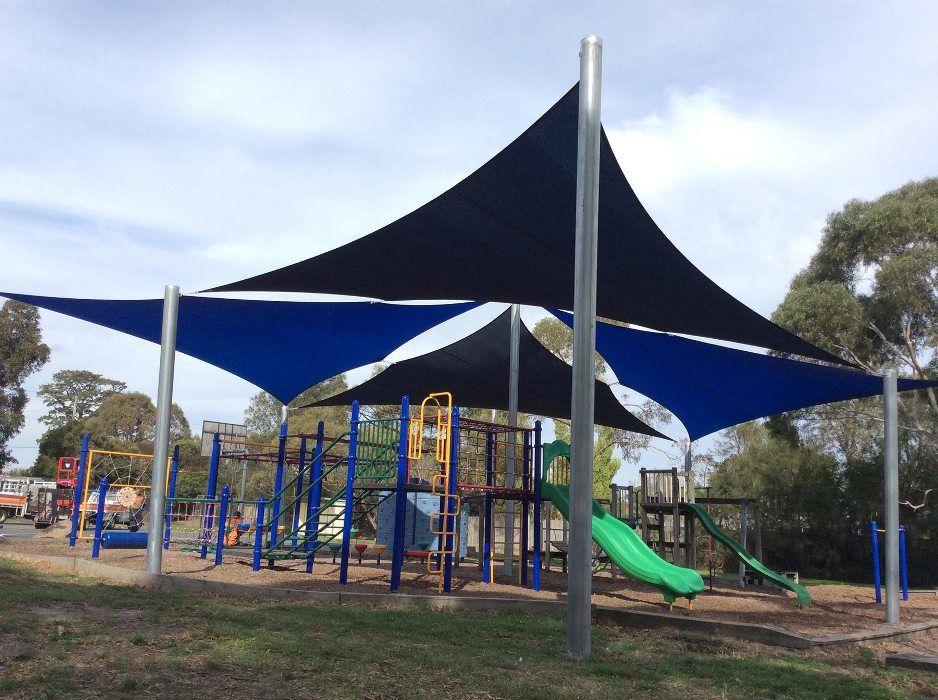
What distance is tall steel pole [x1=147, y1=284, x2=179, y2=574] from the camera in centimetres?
947

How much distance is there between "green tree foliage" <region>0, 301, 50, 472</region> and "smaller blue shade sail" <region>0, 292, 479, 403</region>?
30.2 meters

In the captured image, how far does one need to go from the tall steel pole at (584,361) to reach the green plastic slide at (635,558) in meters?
3.57

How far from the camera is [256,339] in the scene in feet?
40.3

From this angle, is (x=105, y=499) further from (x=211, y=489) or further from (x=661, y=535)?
(x=661, y=535)

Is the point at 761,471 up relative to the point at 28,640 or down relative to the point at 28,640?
up

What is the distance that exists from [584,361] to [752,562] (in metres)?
7.98

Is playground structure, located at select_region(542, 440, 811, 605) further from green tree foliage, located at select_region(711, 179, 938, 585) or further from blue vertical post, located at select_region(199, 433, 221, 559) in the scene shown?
green tree foliage, located at select_region(711, 179, 938, 585)

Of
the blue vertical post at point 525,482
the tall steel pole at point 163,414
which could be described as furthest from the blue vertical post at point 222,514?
the blue vertical post at point 525,482

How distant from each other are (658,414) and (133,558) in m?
25.6

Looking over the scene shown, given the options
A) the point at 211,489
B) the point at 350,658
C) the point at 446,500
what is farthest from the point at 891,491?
the point at 211,489

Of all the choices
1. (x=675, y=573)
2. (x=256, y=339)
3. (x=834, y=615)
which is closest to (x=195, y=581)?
(x=256, y=339)

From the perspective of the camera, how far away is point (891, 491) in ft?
32.2

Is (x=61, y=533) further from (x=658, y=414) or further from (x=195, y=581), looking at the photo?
(x=658, y=414)

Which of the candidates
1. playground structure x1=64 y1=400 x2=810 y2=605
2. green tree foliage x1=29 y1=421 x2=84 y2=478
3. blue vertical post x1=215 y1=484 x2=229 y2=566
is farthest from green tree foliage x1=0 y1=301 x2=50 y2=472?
blue vertical post x1=215 y1=484 x2=229 y2=566
